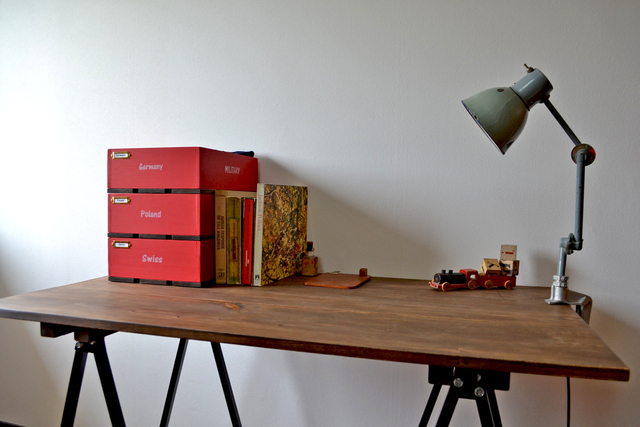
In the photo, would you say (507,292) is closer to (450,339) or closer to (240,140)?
(450,339)

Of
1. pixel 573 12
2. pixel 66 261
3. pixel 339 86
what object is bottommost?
pixel 66 261

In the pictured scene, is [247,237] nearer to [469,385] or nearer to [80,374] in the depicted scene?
[80,374]

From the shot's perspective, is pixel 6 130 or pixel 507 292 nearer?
pixel 507 292

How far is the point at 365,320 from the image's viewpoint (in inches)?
35.9

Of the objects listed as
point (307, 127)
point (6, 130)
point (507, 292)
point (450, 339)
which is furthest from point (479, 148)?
point (6, 130)

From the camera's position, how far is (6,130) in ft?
6.13

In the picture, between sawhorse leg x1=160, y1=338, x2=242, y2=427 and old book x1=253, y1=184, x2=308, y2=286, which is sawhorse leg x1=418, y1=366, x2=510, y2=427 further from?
sawhorse leg x1=160, y1=338, x2=242, y2=427

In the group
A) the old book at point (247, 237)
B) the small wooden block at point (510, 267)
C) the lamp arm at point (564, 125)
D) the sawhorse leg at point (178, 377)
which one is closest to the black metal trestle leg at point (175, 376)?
the sawhorse leg at point (178, 377)

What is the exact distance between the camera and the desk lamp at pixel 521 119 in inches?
39.7

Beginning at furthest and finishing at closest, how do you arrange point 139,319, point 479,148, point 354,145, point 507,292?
1. point 354,145
2. point 479,148
3. point 507,292
4. point 139,319

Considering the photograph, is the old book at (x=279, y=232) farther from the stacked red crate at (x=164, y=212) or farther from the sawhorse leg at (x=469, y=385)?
the sawhorse leg at (x=469, y=385)

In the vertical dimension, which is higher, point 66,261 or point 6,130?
point 6,130

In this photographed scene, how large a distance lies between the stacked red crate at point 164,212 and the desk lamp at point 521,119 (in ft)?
2.46

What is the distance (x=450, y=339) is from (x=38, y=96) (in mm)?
1886
